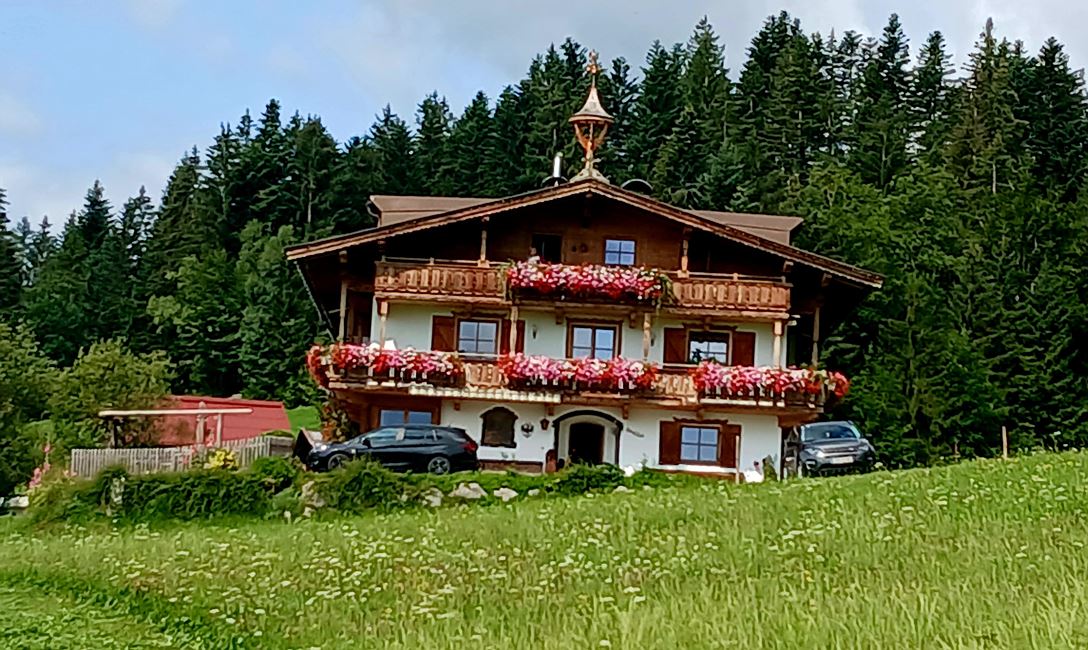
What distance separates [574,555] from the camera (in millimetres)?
16797

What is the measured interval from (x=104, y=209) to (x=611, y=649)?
93504 mm

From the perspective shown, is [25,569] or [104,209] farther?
[104,209]

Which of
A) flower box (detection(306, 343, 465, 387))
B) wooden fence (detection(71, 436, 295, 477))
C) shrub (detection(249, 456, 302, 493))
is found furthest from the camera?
flower box (detection(306, 343, 465, 387))

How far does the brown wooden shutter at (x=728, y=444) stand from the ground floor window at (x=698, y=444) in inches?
5.2

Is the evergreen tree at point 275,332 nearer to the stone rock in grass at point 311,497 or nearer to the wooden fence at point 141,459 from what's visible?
the wooden fence at point 141,459

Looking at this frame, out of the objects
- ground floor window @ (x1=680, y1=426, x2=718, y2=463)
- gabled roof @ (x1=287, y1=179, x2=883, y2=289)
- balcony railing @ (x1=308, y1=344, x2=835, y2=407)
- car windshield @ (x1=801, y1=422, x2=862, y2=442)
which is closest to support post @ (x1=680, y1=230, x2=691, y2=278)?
gabled roof @ (x1=287, y1=179, x2=883, y2=289)

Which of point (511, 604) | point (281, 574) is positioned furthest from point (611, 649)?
point (281, 574)

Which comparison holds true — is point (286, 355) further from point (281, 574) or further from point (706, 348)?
point (281, 574)

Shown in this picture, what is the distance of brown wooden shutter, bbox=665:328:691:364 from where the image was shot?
36031mm

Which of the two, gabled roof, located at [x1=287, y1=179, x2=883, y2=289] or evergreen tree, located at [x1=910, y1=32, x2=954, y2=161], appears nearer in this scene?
gabled roof, located at [x1=287, y1=179, x2=883, y2=289]

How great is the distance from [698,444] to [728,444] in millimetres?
754

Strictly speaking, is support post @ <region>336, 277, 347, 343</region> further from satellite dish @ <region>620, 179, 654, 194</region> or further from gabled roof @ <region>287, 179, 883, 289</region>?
satellite dish @ <region>620, 179, 654, 194</region>

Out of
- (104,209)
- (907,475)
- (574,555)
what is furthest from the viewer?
(104,209)

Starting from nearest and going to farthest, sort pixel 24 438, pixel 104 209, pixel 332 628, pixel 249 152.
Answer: pixel 332 628
pixel 24 438
pixel 249 152
pixel 104 209
